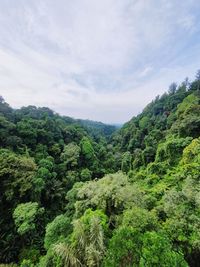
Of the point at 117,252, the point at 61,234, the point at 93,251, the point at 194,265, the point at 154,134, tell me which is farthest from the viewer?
the point at 154,134

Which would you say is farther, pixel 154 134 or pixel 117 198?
pixel 154 134

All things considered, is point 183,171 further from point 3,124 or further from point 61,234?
point 3,124

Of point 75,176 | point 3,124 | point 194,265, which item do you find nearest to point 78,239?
point 194,265

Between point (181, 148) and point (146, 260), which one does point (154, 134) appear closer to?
point (181, 148)

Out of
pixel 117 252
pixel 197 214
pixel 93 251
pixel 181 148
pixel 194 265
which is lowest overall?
pixel 194 265

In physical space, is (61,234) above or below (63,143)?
below

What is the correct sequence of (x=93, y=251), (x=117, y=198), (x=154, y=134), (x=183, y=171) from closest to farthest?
1. (x=93, y=251)
2. (x=117, y=198)
3. (x=183, y=171)
4. (x=154, y=134)
